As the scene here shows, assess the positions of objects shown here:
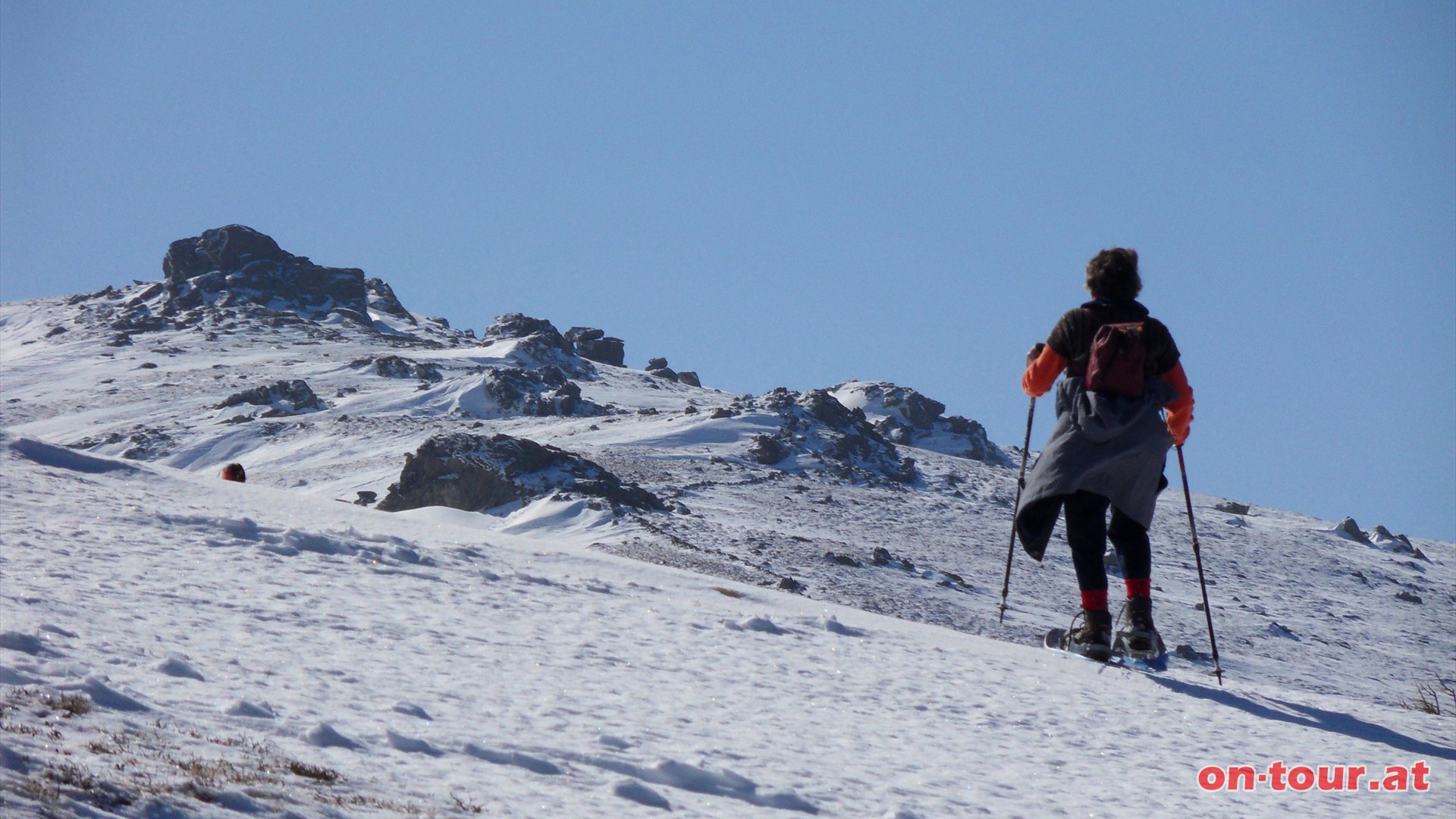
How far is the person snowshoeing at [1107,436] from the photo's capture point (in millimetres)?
5863

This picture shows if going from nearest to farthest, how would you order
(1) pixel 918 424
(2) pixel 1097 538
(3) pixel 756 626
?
(2) pixel 1097 538 → (3) pixel 756 626 → (1) pixel 918 424

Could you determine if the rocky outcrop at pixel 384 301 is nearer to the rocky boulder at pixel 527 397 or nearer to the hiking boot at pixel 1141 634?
the rocky boulder at pixel 527 397

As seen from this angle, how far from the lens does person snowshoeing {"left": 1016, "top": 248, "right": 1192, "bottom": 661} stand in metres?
5.86

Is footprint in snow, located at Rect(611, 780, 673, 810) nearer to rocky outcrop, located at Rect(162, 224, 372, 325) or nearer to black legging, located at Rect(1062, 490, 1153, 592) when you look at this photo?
black legging, located at Rect(1062, 490, 1153, 592)

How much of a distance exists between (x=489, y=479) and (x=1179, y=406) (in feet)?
122

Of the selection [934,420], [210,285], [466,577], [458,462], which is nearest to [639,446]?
[458,462]

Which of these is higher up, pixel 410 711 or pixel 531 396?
pixel 531 396

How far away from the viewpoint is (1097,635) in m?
6.28

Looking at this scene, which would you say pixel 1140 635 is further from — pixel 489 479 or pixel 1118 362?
pixel 489 479

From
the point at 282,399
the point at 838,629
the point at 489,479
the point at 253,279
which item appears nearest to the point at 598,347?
the point at 253,279

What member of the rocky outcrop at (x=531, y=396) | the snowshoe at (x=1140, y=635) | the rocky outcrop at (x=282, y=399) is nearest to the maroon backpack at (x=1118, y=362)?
the snowshoe at (x=1140, y=635)

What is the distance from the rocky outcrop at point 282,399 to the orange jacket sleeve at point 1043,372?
60086 mm

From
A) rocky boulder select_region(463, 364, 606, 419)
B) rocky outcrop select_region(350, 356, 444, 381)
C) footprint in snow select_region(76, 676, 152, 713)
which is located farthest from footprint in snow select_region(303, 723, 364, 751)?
rocky outcrop select_region(350, 356, 444, 381)

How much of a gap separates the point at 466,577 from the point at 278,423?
55165mm
